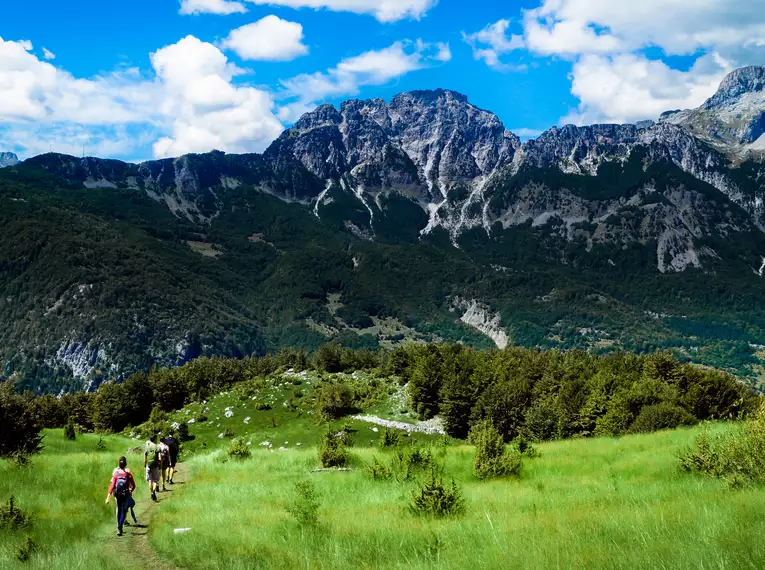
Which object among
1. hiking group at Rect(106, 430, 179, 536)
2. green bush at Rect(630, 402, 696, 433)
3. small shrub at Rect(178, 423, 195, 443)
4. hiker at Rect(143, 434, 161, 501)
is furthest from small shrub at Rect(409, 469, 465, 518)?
small shrub at Rect(178, 423, 195, 443)

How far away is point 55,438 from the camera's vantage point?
151 ft

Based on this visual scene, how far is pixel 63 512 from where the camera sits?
1791cm

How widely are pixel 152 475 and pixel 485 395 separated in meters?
47.9

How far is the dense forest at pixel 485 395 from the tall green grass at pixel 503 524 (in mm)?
10719

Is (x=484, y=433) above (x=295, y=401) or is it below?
above

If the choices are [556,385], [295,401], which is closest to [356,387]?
[295,401]

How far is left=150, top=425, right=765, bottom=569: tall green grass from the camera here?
827cm

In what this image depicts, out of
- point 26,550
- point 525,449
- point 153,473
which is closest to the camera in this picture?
point 26,550

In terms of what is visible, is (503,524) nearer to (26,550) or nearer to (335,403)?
(26,550)

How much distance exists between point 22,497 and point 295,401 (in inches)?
2426

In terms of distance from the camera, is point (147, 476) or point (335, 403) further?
point (335, 403)

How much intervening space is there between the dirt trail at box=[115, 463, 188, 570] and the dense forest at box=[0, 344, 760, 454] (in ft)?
29.6

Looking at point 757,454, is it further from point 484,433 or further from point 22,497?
point 22,497

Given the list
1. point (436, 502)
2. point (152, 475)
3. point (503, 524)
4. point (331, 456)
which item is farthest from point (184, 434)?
point (503, 524)
